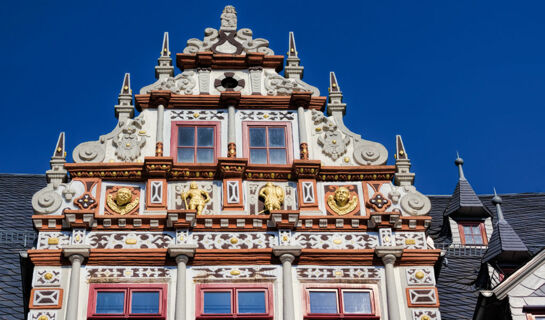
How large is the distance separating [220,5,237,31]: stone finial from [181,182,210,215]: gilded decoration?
5.01 m

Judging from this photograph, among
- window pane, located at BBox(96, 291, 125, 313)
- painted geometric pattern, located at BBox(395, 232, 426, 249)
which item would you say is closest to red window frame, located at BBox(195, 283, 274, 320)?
window pane, located at BBox(96, 291, 125, 313)

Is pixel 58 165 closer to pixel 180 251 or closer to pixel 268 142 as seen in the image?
pixel 180 251

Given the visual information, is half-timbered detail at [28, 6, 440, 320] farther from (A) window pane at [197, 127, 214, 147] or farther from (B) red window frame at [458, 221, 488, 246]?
(B) red window frame at [458, 221, 488, 246]

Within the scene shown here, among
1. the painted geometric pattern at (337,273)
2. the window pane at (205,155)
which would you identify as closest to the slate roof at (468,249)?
the painted geometric pattern at (337,273)

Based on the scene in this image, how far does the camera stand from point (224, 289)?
73.8 feet

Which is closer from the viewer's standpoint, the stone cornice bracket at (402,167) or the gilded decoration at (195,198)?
the gilded decoration at (195,198)

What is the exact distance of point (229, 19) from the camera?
1096 inches

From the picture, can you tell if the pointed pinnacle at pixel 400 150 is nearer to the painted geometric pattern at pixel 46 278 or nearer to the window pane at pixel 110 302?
the window pane at pixel 110 302

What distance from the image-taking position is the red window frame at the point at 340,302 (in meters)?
22.2

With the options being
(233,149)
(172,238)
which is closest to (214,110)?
(233,149)

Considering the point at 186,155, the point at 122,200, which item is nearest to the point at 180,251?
the point at 122,200

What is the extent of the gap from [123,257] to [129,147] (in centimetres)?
284

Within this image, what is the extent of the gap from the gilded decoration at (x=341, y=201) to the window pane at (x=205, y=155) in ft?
8.23

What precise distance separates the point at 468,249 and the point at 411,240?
621 cm
